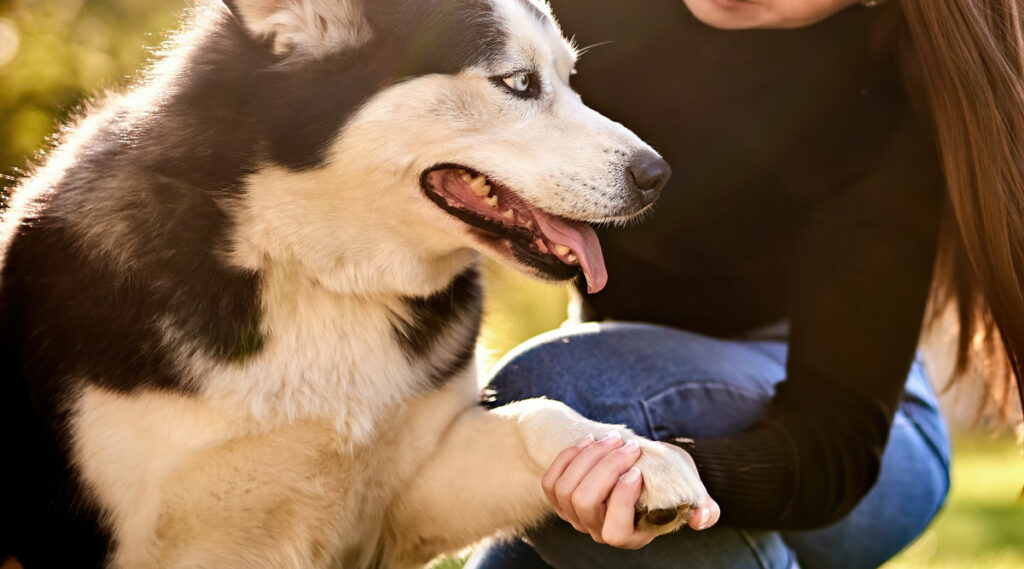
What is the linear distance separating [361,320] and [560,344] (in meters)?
0.57

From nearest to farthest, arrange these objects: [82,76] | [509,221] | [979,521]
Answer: [509,221]
[979,521]
[82,76]

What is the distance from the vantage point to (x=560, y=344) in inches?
88.2

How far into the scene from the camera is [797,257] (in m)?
2.22

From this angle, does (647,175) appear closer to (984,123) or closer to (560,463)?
(560,463)

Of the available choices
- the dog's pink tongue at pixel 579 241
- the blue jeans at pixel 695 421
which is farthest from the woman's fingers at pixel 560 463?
the blue jeans at pixel 695 421

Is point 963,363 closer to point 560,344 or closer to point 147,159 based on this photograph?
point 560,344

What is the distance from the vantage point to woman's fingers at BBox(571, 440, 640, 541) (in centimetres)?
157

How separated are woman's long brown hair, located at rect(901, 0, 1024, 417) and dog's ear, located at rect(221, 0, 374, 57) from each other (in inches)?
41.5

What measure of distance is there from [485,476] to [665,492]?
44 cm

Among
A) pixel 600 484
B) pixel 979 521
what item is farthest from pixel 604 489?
pixel 979 521

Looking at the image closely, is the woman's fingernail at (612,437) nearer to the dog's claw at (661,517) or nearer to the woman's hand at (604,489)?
the woman's hand at (604,489)

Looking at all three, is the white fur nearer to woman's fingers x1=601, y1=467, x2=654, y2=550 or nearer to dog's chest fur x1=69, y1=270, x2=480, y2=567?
dog's chest fur x1=69, y1=270, x2=480, y2=567

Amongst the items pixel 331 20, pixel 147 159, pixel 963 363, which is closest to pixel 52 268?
pixel 147 159

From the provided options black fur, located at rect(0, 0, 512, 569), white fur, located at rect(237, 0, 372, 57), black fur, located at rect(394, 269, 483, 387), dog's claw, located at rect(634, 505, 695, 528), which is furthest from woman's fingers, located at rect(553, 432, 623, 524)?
white fur, located at rect(237, 0, 372, 57)
